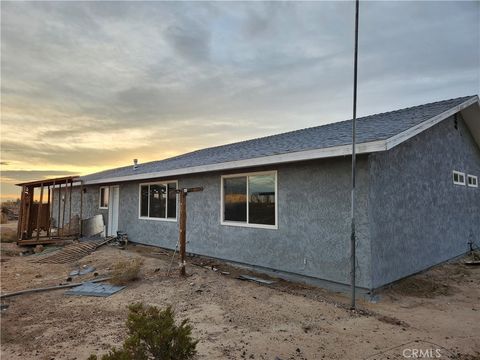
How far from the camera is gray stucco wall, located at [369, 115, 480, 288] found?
6.03 meters

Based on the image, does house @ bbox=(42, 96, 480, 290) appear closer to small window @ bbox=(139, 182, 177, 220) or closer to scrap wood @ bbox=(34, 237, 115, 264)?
small window @ bbox=(139, 182, 177, 220)

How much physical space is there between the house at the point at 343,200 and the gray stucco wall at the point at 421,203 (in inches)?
1.0

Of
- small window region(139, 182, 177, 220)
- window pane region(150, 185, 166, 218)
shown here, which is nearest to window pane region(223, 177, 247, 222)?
small window region(139, 182, 177, 220)

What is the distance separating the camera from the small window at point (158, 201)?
422 inches

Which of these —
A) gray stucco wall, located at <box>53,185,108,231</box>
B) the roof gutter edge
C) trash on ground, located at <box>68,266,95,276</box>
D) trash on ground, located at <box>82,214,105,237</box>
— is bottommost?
trash on ground, located at <box>68,266,95,276</box>

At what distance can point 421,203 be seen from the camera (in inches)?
295

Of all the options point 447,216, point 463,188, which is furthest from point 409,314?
point 463,188

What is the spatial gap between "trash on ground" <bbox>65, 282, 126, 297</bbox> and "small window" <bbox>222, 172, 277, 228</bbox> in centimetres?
316

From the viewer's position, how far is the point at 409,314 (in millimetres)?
5051

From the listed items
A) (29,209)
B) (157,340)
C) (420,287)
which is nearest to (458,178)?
(420,287)

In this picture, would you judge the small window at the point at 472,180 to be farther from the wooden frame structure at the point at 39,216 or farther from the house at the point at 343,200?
the wooden frame structure at the point at 39,216

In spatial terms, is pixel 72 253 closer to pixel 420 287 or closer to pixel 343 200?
pixel 343 200

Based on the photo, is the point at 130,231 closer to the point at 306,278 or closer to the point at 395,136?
the point at 306,278

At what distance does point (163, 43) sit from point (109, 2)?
1914 millimetres
